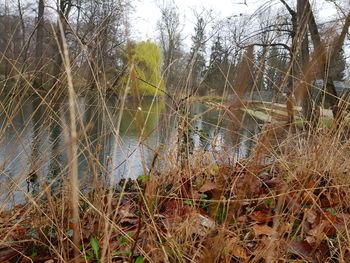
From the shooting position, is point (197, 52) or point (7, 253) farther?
point (197, 52)

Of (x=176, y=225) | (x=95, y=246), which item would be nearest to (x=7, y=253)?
(x=95, y=246)

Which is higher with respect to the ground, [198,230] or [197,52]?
[197,52]

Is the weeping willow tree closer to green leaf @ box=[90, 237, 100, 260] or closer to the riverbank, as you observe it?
the riverbank

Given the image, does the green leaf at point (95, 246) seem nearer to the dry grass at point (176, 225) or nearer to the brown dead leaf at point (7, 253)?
the dry grass at point (176, 225)

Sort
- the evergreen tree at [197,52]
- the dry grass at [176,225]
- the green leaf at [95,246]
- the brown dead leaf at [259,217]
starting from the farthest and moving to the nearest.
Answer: the evergreen tree at [197,52], the brown dead leaf at [259,217], the green leaf at [95,246], the dry grass at [176,225]

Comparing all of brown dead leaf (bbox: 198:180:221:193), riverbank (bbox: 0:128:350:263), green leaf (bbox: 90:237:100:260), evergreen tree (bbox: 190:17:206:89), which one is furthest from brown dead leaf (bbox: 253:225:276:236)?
evergreen tree (bbox: 190:17:206:89)

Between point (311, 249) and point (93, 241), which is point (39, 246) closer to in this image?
point (93, 241)

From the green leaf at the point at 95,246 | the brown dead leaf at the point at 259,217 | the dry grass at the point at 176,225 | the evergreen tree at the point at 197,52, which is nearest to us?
the dry grass at the point at 176,225

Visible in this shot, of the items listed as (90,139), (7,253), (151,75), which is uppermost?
(151,75)

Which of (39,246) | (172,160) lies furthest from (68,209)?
(172,160)

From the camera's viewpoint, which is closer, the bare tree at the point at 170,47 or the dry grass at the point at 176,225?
the dry grass at the point at 176,225

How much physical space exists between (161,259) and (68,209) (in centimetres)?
38

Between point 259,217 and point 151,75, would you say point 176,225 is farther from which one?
point 151,75

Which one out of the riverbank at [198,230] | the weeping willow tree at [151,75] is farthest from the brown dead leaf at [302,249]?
the weeping willow tree at [151,75]
